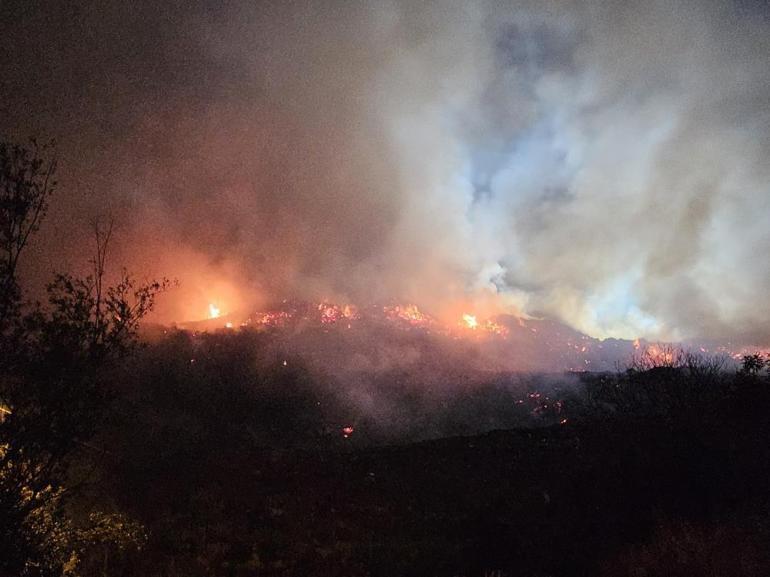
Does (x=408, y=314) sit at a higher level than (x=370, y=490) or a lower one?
higher

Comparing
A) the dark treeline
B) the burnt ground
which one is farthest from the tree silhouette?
the burnt ground

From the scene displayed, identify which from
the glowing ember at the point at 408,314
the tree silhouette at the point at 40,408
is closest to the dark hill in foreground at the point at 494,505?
the tree silhouette at the point at 40,408

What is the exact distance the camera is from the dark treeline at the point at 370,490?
989cm

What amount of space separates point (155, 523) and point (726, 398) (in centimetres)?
3937

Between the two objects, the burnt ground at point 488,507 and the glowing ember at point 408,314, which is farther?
the glowing ember at point 408,314

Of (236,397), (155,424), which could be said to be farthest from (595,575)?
(236,397)

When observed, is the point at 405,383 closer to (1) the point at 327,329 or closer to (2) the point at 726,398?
(1) the point at 327,329

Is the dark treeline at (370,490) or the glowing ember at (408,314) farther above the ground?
the glowing ember at (408,314)

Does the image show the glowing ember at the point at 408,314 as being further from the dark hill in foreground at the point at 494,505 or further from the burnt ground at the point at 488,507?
the burnt ground at the point at 488,507

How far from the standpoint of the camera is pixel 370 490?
2359 cm

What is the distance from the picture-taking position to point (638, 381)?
44.5 m

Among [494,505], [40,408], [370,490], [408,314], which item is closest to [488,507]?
[494,505]

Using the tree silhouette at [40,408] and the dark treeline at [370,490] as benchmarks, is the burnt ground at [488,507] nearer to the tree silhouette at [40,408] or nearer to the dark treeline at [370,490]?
the dark treeline at [370,490]

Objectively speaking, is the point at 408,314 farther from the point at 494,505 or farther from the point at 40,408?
the point at 40,408
